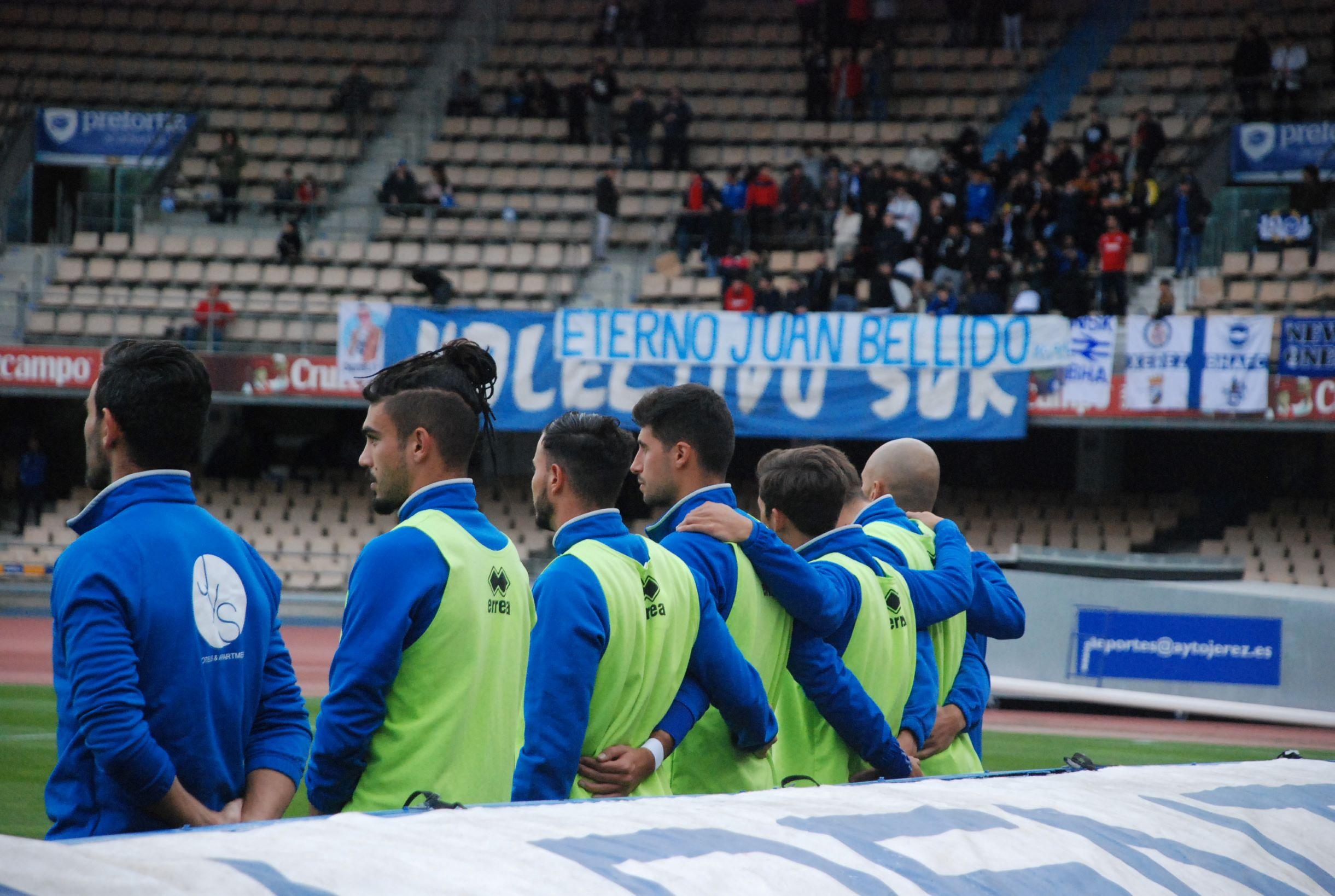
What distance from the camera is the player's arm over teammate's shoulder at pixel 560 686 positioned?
10.8 feet

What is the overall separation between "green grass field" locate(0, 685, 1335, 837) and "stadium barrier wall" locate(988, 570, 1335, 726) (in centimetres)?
131

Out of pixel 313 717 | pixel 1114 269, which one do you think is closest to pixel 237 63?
pixel 1114 269

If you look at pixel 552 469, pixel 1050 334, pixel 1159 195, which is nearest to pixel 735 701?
pixel 552 469

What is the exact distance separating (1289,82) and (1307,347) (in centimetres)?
782

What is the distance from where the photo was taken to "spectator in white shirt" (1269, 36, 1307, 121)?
75.7 ft

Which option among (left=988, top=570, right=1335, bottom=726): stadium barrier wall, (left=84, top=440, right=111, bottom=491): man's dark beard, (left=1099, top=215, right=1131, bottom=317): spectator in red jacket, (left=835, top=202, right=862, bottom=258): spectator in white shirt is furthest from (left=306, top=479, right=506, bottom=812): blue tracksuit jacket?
(left=835, top=202, right=862, bottom=258): spectator in white shirt

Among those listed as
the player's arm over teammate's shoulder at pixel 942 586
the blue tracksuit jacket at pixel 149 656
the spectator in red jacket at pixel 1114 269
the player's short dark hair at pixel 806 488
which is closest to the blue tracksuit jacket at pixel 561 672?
the blue tracksuit jacket at pixel 149 656

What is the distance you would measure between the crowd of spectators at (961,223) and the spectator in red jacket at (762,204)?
0.7 inches

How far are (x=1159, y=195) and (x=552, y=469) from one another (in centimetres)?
2034

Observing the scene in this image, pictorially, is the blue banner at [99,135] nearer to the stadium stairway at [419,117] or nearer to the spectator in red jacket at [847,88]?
the stadium stairway at [419,117]

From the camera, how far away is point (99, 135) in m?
26.9

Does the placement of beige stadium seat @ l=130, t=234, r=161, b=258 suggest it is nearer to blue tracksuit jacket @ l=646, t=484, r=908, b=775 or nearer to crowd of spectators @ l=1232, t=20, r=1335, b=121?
crowd of spectators @ l=1232, t=20, r=1335, b=121

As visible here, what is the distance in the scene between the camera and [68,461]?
964 inches

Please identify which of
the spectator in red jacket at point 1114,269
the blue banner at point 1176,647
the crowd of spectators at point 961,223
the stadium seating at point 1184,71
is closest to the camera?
the blue banner at point 1176,647
